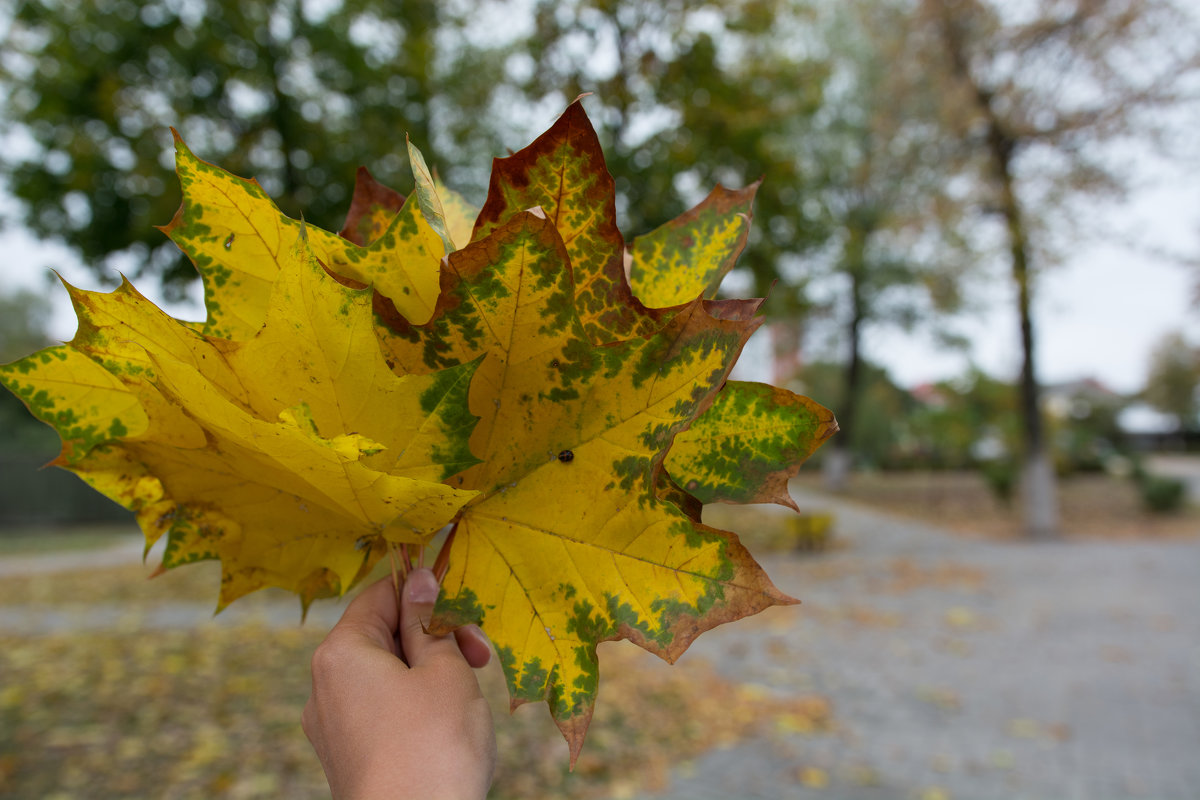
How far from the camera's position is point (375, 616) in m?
1.00

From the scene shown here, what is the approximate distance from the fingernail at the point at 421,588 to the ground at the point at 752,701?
10.6 feet

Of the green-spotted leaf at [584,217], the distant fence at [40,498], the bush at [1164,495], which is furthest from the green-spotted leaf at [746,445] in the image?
the distant fence at [40,498]

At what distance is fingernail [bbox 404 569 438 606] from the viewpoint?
983 millimetres

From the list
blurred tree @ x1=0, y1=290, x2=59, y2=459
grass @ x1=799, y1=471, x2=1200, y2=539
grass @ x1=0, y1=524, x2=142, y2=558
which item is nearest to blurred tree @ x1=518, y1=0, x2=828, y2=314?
grass @ x1=799, y1=471, x2=1200, y2=539

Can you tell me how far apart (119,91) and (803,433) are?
338 inches

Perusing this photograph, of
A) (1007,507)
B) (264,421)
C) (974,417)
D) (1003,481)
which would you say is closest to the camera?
(264,421)

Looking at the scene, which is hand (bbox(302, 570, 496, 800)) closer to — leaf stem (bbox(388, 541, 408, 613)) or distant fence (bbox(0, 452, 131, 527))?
leaf stem (bbox(388, 541, 408, 613))

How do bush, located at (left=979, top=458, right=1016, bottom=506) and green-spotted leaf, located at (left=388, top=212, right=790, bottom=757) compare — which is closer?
green-spotted leaf, located at (left=388, top=212, right=790, bottom=757)

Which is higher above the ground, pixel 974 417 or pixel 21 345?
pixel 21 345

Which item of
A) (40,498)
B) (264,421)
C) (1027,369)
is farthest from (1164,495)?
(40,498)

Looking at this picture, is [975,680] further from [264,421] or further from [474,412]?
[264,421]

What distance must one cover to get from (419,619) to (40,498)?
2112 centimetres

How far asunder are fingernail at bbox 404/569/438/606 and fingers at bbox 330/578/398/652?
0.19ft

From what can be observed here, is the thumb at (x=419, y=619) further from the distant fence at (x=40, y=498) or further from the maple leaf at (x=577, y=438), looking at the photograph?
the distant fence at (x=40, y=498)
